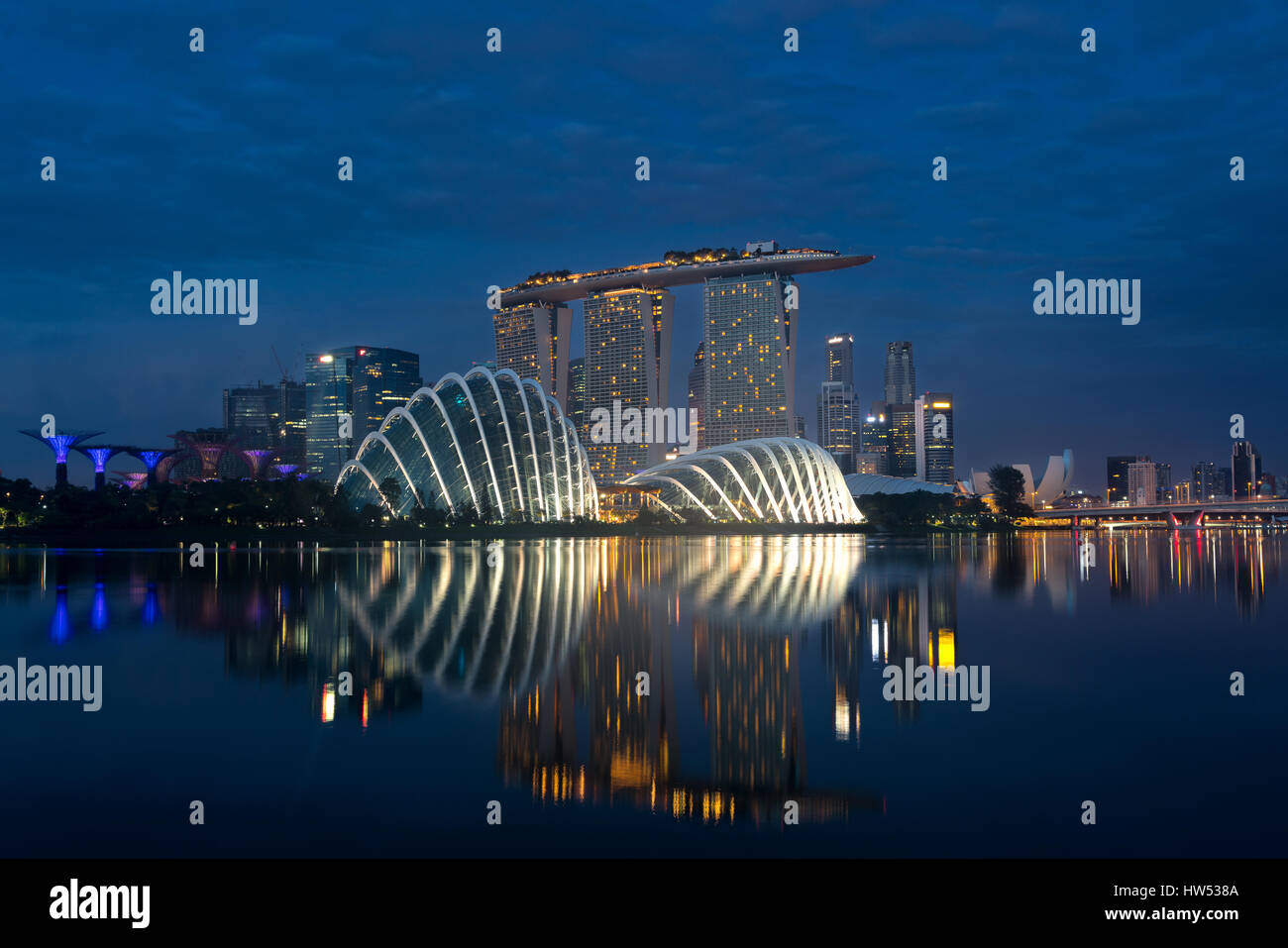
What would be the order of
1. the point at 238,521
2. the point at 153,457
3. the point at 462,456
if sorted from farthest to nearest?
the point at 153,457 → the point at 462,456 → the point at 238,521

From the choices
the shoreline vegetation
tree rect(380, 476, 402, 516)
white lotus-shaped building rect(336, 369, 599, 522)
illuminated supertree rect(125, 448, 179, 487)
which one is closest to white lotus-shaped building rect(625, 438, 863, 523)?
the shoreline vegetation

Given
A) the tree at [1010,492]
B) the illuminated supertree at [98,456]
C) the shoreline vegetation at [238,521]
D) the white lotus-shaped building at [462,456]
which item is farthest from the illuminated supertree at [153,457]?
the tree at [1010,492]

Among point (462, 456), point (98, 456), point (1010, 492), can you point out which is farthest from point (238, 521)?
point (1010, 492)

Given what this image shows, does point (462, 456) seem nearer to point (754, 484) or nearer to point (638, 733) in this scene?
point (754, 484)

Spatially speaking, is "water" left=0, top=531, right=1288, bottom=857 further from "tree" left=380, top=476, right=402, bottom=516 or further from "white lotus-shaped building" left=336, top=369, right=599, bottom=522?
"white lotus-shaped building" left=336, top=369, right=599, bottom=522

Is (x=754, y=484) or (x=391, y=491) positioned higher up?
(x=754, y=484)
